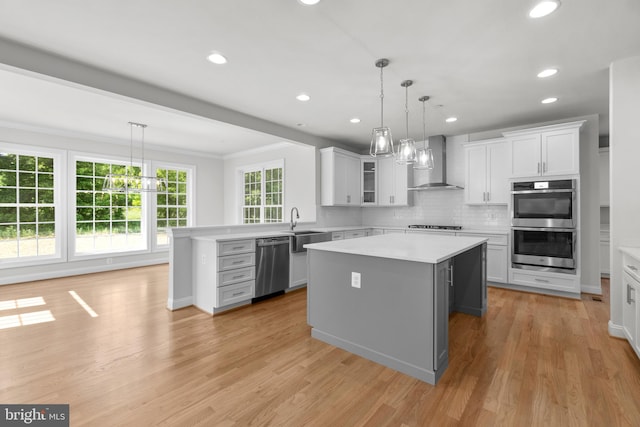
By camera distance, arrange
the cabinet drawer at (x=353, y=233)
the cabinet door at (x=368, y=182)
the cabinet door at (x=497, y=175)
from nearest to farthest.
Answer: the cabinet door at (x=497, y=175)
the cabinet drawer at (x=353, y=233)
the cabinet door at (x=368, y=182)

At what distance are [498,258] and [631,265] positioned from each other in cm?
205

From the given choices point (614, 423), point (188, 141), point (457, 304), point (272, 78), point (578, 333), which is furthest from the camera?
point (188, 141)

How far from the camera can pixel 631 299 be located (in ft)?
8.29

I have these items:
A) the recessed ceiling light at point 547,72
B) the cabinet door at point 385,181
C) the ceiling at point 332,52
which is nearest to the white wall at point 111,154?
the ceiling at point 332,52

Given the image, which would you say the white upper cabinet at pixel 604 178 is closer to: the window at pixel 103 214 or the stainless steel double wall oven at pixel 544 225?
the stainless steel double wall oven at pixel 544 225

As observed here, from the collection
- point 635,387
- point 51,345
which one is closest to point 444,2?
point 635,387

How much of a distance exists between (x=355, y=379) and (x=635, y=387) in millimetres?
1912

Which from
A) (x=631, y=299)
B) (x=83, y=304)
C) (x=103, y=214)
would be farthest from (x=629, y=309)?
(x=103, y=214)

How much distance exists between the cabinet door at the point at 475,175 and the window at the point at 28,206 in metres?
7.34

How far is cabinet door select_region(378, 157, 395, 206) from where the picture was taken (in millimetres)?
5938

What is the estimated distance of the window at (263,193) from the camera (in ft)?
21.4

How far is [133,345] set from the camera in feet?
8.73

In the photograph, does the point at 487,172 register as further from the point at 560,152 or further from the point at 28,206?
the point at 28,206

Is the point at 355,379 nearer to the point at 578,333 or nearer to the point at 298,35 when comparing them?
the point at 578,333
